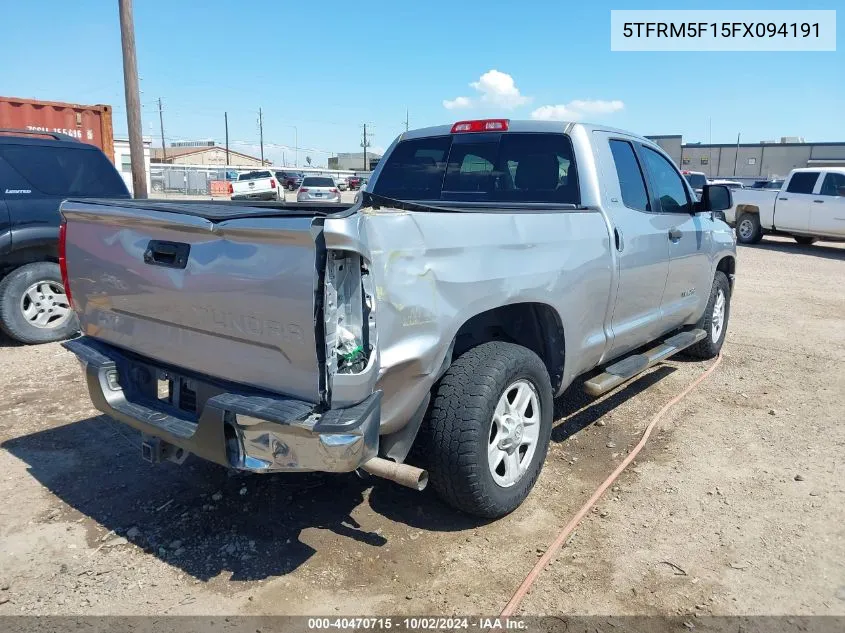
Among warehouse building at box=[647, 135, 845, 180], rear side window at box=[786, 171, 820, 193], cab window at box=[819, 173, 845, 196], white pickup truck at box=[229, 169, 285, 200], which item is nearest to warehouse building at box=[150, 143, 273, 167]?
warehouse building at box=[647, 135, 845, 180]

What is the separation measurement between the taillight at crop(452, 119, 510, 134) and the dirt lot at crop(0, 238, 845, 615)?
2113mm

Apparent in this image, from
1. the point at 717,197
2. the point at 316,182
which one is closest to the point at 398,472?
the point at 717,197

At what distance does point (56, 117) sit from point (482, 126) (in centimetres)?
956

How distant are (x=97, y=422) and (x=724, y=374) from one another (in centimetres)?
520

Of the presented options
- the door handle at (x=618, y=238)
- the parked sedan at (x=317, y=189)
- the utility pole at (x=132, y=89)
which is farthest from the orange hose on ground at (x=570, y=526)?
the parked sedan at (x=317, y=189)

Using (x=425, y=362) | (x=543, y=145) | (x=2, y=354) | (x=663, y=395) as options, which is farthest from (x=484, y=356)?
(x=2, y=354)

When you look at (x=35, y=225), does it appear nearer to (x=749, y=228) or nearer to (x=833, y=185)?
(x=833, y=185)

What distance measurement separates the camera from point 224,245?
265cm

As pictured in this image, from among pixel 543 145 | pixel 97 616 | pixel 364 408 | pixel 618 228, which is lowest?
pixel 97 616

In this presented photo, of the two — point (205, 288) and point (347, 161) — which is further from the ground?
point (347, 161)

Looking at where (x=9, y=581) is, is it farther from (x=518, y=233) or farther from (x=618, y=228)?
(x=618, y=228)

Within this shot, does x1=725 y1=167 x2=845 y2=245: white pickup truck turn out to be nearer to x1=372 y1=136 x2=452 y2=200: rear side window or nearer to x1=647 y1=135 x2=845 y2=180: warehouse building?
x1=372 y1=136 x2=452 y2=200: rear side window

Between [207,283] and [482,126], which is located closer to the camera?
[207,283]

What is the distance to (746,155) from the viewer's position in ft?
212
